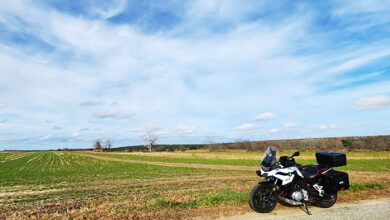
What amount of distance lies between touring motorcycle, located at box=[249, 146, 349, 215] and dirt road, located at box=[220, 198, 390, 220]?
0.23m

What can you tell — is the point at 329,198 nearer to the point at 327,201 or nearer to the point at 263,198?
the point at 327,201

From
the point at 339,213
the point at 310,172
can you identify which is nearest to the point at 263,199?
the point at 310,172

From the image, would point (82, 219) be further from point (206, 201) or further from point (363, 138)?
point (363, 138)

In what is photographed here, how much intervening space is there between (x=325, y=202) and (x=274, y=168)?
2.25 m

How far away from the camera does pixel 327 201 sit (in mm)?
7766

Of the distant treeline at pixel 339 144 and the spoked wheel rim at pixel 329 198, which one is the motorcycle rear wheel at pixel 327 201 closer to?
the spoked wheel rim at pixel 329 198

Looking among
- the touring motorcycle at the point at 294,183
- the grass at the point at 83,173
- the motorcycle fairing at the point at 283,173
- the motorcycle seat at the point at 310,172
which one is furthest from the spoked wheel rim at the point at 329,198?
the grass at the point at 83,173

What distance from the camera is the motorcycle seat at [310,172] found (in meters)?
7.73

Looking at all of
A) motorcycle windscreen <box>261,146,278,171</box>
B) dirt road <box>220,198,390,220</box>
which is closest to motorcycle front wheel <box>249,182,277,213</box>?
dirt road <box>220,198,390,220</box>

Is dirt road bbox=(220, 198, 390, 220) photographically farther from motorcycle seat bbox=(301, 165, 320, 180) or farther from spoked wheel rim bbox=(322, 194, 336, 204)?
motorcycle seat bbox=(301, 165, 320, 180)

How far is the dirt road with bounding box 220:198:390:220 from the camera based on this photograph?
6.57 meters

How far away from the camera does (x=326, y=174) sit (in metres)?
8.02

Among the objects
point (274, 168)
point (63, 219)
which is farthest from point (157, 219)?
point (274, 168)

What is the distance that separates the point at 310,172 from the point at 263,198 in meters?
2.06
